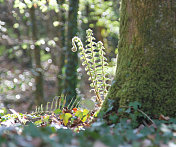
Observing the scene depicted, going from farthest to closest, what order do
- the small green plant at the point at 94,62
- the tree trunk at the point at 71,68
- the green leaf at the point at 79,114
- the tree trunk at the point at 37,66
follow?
the tree trunk at the point at 37,66, the tree trunk at the point at 71,68, the small green plant at the point at 94,62, the green leaf at the point at 79,114

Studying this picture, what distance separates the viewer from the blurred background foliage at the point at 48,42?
615cm

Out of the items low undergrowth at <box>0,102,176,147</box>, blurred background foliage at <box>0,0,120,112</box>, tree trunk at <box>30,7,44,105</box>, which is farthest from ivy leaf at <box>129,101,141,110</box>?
tree trunk at <box>30,7,44,105</box>

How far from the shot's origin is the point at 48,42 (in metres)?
7.27

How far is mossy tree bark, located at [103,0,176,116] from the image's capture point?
241 cm

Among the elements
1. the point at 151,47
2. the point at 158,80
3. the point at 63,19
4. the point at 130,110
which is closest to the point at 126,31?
the point at 151,47

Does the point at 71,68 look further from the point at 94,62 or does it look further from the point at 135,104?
the point at 135,104

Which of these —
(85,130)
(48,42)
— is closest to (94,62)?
(85,130)

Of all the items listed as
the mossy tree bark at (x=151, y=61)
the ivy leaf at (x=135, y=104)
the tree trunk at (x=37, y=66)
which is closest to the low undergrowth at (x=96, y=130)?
the ivy leaf at (x=135, y=104)

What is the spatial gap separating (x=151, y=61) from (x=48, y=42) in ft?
17.1

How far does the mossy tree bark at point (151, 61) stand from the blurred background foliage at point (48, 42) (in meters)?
1.02

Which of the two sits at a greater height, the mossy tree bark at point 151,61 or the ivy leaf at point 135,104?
the mossy tree bark at point 151,61

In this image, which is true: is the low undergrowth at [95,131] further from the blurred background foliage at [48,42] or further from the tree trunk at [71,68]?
the tree trunk at [71,68]

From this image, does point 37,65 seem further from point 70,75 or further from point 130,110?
point 130,110

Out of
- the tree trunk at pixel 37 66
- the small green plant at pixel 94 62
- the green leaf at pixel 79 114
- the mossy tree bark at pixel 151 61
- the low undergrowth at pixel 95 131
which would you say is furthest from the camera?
the tree trunk at pixel 37 66
